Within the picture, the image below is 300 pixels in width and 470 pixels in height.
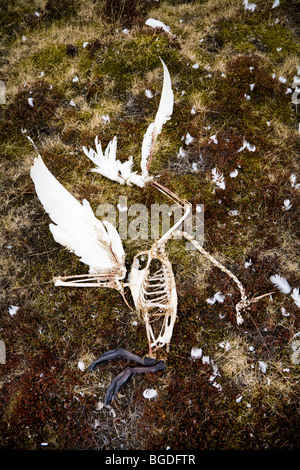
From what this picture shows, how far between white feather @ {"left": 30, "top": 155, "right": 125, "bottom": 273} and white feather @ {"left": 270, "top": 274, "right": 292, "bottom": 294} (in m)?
1.83

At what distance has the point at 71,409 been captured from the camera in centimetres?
299

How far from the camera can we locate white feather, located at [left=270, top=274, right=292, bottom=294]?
11.0ft

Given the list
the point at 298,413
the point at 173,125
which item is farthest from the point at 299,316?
the point at 173,125

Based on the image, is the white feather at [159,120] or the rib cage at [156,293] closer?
the rib cage at [156,293]

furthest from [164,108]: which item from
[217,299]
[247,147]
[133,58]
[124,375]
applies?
[124,375]

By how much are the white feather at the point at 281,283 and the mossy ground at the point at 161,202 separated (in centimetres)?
7

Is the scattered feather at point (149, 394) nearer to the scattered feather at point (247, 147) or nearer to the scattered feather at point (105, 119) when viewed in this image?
the scattered feather at point (247, 147)

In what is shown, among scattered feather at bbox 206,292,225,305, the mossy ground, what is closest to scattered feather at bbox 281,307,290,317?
the mossy ground

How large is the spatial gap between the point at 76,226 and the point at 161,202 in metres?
1.49

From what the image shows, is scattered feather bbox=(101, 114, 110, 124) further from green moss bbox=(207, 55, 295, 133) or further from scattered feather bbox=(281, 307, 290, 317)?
scattered feather bbox=(281, 307, 290, 317)

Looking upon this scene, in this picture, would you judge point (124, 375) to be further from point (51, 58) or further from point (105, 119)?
point (51, 58)

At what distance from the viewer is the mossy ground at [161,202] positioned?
9.71 feet

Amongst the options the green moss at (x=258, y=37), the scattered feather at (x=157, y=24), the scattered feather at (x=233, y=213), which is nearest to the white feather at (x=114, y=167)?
the scattered feather at (x=233, y=213)

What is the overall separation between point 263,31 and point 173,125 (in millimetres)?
2604
